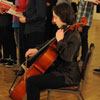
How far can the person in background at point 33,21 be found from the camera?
153 inches

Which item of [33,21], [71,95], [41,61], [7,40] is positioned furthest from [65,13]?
[7,40]

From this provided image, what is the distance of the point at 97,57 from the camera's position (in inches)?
224

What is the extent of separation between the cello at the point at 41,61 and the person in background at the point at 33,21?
2.74 ft

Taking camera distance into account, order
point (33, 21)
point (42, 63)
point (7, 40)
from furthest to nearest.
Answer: point (7, 40) < point (33, 21) < point (42, 63)

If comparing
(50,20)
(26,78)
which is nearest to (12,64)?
(50,20)

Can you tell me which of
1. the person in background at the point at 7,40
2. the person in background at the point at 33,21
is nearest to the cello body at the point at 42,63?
the person in background at the point at 33,21

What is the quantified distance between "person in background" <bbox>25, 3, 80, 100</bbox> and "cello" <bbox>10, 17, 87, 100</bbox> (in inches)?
2.3

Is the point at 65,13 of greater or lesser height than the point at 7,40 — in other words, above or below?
above

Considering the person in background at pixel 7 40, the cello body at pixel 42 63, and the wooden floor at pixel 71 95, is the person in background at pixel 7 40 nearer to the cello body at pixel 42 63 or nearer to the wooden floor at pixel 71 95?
the wooden floor at pixel 71 95

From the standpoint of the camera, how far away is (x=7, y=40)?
4.93 meters

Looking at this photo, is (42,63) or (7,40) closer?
(42,63)

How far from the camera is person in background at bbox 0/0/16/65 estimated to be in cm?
472

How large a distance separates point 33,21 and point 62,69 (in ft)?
3.55

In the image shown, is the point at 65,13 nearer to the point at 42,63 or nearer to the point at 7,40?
the point at 42,63
